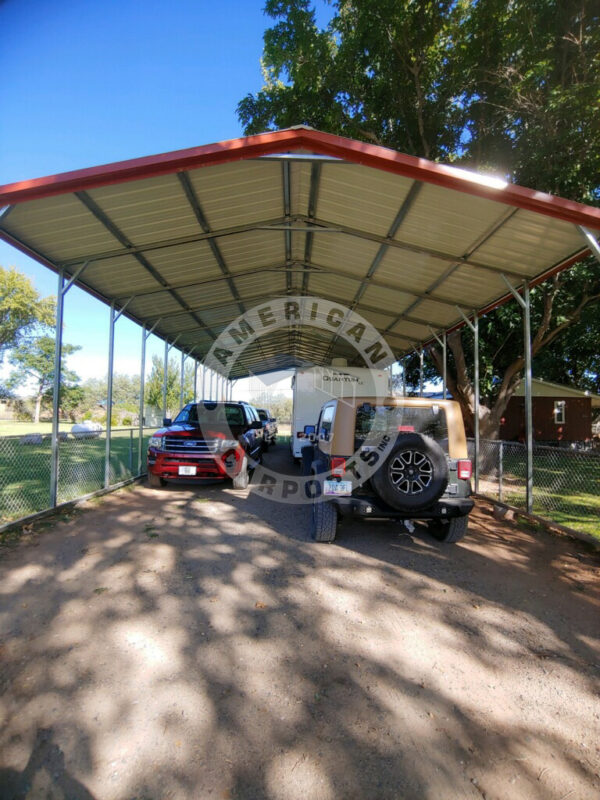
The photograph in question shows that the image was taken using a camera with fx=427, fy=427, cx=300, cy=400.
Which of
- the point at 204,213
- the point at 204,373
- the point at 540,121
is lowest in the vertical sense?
the point at 204,373

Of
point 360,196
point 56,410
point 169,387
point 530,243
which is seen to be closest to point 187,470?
point 56,410

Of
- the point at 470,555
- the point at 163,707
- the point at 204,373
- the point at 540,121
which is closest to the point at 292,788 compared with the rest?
the point at 163,707

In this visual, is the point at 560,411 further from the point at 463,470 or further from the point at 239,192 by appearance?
the point at 239,192

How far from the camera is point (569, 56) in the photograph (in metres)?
9.19

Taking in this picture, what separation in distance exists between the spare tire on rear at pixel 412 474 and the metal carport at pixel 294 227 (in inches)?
105

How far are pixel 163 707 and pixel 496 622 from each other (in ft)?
8.66

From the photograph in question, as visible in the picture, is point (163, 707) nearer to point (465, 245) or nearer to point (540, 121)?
point (465, 245)

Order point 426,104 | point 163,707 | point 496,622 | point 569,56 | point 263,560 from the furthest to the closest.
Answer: point 426,104 → point 569,56 → point 263,560 → point 496,622 → point 163,707

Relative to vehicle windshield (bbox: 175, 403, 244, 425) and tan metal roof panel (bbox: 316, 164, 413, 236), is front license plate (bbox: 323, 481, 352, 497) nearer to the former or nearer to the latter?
tan metal roof panel (bbox: 316, 164, 413, 236)

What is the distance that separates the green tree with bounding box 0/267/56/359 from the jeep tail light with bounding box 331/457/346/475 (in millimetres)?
49588

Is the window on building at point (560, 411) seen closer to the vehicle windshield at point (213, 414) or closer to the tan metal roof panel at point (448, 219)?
the vehicle windshield at point (213, 414)

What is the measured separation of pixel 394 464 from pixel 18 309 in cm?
5094

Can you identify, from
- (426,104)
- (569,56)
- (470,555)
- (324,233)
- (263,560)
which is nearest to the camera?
(263,560)

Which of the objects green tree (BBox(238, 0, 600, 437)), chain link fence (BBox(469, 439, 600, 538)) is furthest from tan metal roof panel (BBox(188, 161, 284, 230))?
green tree (BBox(238, 0, 600, 437))
